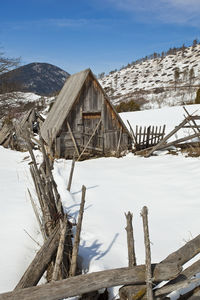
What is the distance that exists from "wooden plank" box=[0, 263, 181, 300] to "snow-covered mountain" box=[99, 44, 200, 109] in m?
34.2

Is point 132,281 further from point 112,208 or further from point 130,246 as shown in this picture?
A: point 112,208

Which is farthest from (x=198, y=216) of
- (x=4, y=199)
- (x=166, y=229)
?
(x=4, y=199)

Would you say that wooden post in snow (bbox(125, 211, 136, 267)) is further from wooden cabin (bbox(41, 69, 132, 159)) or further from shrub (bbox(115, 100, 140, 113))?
shrub (bbox(115, 100, 140, 113))

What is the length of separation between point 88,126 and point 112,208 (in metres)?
8.15

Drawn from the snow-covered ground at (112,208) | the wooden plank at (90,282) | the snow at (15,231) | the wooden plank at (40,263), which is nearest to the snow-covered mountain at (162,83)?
the snow-covered ground at (112,208)

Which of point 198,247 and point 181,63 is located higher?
point 181,63

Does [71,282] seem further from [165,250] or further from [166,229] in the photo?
[166,229]

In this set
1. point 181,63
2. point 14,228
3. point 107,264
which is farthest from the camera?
point 181,63

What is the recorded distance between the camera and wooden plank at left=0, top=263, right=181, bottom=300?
237 cm

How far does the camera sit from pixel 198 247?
→ 2910 millimetres

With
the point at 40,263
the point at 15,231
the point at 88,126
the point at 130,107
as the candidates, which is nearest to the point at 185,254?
the point at 40,263

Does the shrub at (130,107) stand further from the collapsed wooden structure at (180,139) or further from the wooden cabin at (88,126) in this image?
the collapsed wooden structure at (180,139)

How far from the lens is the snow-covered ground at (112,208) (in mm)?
4418

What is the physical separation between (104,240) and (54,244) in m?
1.91
